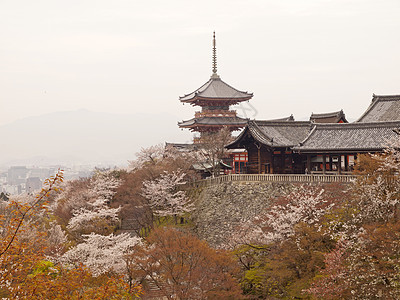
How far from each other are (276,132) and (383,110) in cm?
1078

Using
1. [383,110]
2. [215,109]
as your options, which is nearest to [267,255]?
[383,110]

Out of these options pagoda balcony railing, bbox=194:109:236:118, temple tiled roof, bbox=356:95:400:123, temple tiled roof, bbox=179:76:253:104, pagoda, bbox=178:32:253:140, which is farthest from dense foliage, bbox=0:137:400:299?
temple tiled roof, bbox=179:76:253:104

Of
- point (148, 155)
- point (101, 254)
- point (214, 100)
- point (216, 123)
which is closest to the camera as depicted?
point (101, 254)

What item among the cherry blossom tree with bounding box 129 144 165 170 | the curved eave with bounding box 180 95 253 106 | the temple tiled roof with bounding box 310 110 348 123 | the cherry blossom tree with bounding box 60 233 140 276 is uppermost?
the curved eave with bounding box 180 95 253 106

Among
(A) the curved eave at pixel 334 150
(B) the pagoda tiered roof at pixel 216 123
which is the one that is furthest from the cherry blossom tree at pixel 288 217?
(B) the pagoda tiered roof at pixel 216 123

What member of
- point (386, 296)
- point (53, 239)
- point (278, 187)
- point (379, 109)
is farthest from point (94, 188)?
point (386, 296)

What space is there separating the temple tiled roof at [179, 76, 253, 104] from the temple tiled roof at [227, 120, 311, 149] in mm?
17763

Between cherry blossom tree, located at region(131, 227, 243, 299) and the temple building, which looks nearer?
cherry blossom tree, located at region(131, 227, 243, 299)

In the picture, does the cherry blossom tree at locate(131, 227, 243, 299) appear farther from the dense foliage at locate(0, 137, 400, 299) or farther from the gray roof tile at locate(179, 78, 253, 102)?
the gray roof tile at locate(179, 78, 253, 102)

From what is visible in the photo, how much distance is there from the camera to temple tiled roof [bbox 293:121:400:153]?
32.9m

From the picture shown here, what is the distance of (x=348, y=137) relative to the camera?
3466cm

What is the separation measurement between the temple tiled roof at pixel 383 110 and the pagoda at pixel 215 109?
16.2 m

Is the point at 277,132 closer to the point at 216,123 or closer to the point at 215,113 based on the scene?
the point at 216,123

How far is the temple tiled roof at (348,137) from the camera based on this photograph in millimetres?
32938
